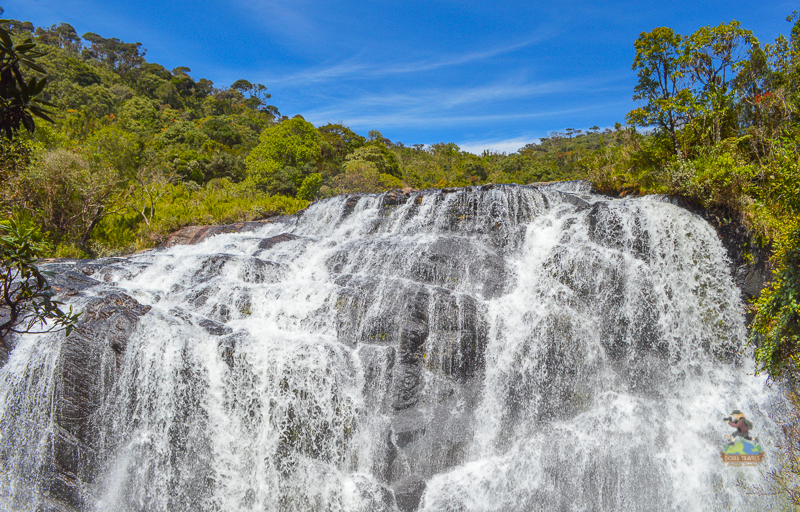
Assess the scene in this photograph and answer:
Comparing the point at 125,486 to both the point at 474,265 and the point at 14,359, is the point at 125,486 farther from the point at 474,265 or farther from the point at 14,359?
the point at 474,265

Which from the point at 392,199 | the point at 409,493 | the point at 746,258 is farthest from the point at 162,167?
the point at 746,258

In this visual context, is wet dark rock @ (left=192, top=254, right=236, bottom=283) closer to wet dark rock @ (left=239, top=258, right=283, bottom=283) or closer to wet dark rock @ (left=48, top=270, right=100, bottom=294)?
wet dark rock @ (left=239, top=258, right=283, bottom=283)

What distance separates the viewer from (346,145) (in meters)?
43.2

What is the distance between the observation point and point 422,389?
877 centimetres

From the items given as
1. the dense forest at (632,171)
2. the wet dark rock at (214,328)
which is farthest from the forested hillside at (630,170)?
the wet dark rock at (214,328)

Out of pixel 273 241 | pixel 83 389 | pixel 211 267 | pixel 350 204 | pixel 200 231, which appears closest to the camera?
pixel 83 389

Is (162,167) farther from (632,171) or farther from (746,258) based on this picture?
(746,258)

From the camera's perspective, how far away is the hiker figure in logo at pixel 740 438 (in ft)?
24.9

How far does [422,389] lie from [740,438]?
6263 millimetres

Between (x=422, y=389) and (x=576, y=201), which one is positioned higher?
(x=576, y=201)

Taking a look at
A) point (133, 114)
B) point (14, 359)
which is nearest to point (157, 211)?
point (14, 359)

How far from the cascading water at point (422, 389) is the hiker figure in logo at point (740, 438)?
6.3 inches

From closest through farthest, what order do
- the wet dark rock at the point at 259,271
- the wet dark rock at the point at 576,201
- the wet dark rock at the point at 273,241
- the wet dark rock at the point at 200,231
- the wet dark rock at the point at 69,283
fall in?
1. the wet dark rock at the point at 69,283
2. the wet dark rock at the point at 259,271
3. the wet dark rock at the point at 576,201
4. the wet dark rock at the point at 273,241
5. the wet dark rock at the point at 200,231

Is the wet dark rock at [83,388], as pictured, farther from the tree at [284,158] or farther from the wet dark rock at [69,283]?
the tree at [284,158]
